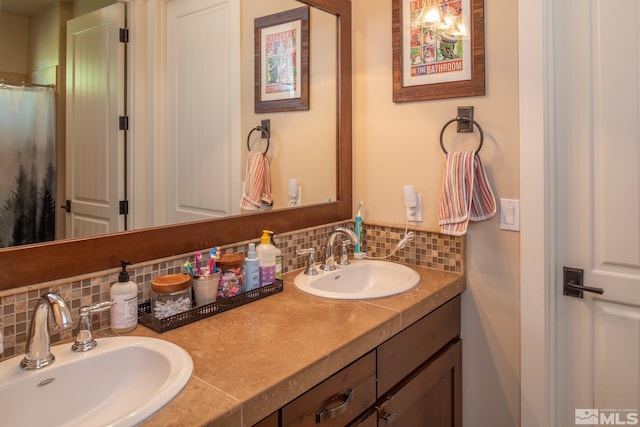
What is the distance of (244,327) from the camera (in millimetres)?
1200

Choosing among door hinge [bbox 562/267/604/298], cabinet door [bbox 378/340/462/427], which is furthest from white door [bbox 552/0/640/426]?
cabinet door [bbox 378/340/462/427]

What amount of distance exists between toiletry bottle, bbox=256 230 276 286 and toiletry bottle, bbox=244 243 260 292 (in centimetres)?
2

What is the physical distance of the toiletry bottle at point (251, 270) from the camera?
56.8 inches

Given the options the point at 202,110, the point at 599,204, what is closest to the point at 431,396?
the point at 599,204

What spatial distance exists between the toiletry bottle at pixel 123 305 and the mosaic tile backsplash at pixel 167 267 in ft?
0.16

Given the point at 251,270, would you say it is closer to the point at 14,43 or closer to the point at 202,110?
the point at 202,110

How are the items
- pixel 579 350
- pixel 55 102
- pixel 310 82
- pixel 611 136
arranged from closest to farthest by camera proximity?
pixel 55 102
pixel 611 136
pixel 579 350
pixel 310 82

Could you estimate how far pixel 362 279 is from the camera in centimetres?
185

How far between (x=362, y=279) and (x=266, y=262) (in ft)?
1.70

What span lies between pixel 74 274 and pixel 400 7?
1589mm

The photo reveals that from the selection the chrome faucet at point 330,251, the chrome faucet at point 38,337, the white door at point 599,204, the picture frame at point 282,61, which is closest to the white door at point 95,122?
the chrome faucet at point 38,337

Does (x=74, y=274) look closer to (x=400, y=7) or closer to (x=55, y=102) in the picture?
(x=55, y=102)

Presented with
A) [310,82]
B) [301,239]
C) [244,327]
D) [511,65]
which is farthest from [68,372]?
[511,65]

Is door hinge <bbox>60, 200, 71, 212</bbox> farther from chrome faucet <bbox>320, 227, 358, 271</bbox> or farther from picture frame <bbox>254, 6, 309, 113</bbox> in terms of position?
chrome faucet <bbox>320, 227, 358, 271</bbox>
